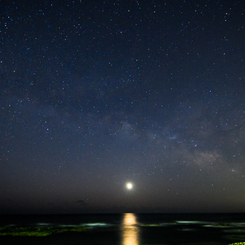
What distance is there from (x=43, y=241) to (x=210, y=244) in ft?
79.2

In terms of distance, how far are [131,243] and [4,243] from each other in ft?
58.4

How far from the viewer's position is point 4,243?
2956 cm

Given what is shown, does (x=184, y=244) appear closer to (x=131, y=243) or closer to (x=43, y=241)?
(x=131, y=243)

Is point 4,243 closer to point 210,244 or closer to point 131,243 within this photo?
point 131,243

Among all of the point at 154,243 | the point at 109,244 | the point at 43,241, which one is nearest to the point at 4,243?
the point at 43,241

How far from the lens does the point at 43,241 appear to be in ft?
105

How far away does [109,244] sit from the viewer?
31969mm

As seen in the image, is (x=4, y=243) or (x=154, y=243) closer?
(x=4, y=243)

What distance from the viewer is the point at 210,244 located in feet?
98.4

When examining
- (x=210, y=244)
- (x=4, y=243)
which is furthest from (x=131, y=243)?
(x=4, y=243)

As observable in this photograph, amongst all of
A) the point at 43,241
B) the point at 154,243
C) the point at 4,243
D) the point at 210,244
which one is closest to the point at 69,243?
the point at 43,241

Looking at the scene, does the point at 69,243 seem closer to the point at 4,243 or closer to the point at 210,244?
the point at 4,243

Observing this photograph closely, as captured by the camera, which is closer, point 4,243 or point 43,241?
point 4,243

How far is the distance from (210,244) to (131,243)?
36.6 feet
